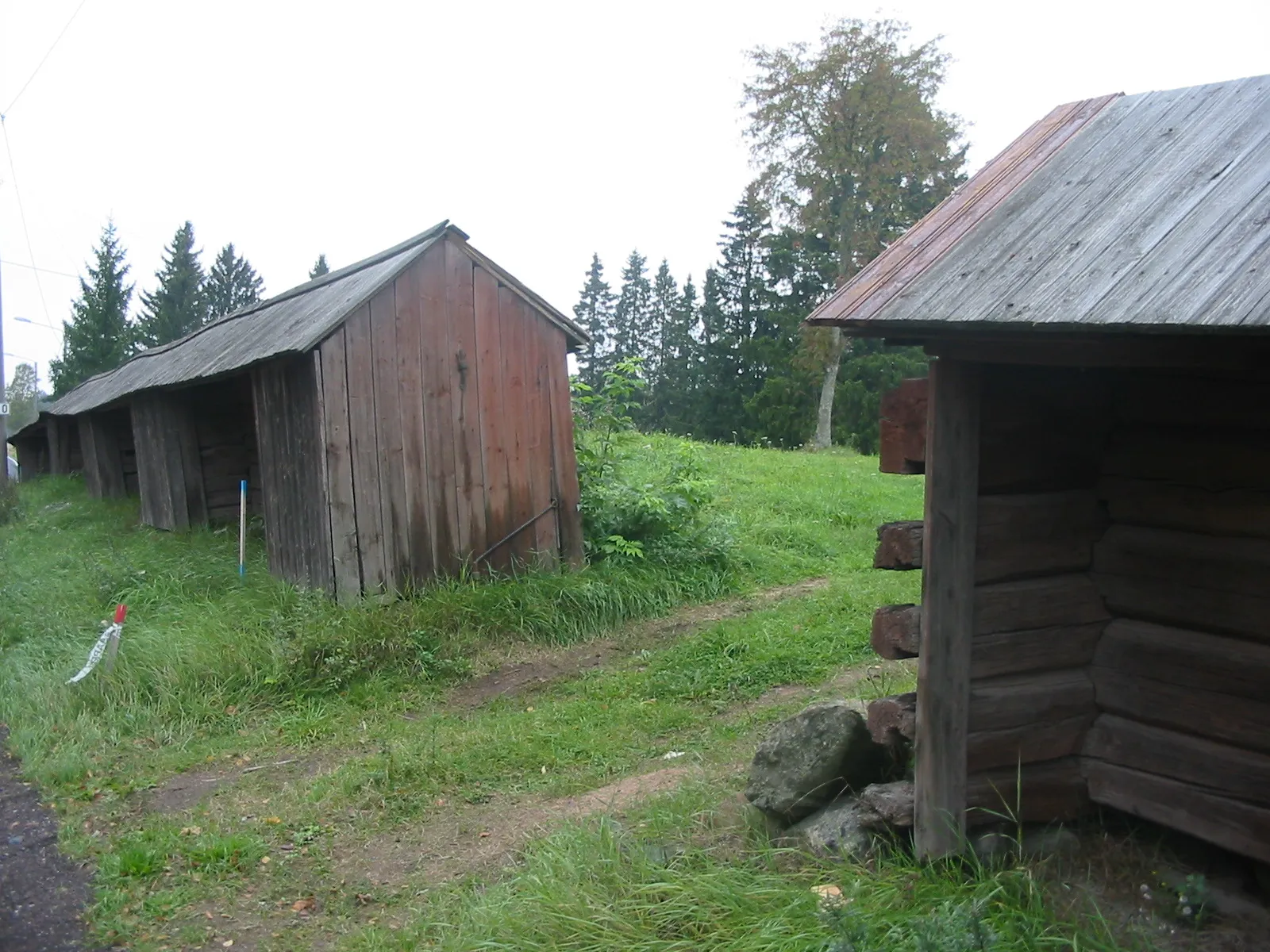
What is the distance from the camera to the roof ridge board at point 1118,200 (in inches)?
126

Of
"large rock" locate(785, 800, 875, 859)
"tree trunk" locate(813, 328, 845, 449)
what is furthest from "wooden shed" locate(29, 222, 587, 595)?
"tree trunk" locate(813, 328, 845, 449)

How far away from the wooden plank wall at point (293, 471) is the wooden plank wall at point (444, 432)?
0.48ft

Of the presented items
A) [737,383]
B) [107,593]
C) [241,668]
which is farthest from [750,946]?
[737,383]

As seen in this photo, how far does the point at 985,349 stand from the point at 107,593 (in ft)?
28.3

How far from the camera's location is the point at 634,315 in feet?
176

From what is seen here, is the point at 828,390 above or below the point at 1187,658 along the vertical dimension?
above

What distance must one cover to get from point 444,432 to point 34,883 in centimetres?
513

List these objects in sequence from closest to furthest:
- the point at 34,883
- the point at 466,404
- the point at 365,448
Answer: the point at 34,883
the point at 365,448
the point at 466,404

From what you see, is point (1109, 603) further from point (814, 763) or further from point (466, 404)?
point (466, 404)

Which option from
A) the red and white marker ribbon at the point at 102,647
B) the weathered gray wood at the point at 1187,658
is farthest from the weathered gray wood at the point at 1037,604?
the red and white marker ribbon at the point at 102,647

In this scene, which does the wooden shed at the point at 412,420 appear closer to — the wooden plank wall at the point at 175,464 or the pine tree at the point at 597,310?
the wooden plank wall at the point at 175,464

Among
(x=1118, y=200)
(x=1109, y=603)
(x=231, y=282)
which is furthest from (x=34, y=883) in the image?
(x=231, y=282)

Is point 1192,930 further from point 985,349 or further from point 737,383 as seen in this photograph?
point 737,383

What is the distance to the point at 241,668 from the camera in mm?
7262
